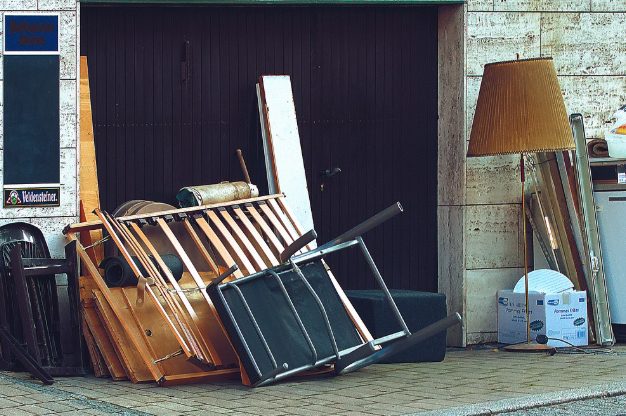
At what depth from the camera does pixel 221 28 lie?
9.55m

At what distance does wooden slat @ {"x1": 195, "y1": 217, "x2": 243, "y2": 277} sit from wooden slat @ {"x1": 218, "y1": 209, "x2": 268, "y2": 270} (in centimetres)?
12

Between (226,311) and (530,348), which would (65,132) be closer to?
(226,311)

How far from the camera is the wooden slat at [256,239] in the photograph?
8541 mm

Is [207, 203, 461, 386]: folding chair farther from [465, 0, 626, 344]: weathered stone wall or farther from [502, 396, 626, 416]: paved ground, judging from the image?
→ [465, 0, 626, 344]: weathered stone wall

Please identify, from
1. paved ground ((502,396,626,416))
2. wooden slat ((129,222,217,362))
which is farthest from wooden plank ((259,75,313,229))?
paved ground ((502,396,626,416))

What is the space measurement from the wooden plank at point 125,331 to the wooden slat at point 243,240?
0.91 m

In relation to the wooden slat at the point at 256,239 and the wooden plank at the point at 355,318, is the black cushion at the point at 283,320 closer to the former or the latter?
the wooden plank at the point at 355,318

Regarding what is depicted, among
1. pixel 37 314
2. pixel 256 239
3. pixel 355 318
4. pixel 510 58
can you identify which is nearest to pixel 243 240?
pixel 256 239

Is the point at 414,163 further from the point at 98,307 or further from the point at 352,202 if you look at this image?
the point at 98,307

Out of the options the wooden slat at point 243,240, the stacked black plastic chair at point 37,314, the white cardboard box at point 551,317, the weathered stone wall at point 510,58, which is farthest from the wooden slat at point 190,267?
the white cardboard box at point 551,317

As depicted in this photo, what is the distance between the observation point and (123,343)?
26.7 feet

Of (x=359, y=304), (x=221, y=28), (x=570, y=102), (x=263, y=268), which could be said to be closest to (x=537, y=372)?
(x=359, y=304)

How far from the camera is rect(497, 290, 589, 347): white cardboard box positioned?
966cm

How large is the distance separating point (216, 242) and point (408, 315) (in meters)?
1.45
